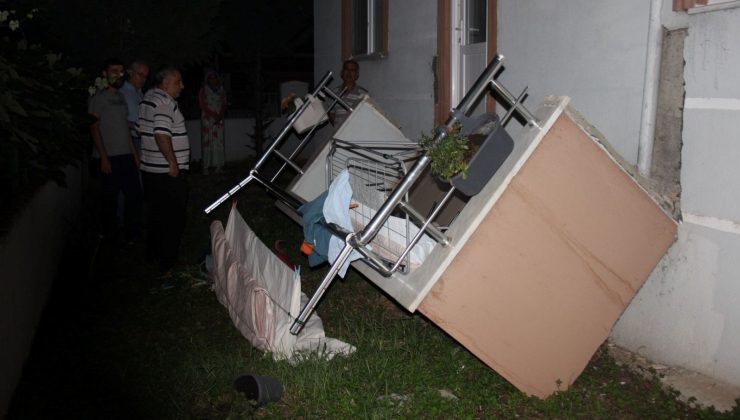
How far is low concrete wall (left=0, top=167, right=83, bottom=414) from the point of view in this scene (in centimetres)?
400

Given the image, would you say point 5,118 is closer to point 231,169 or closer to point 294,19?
point 231,169

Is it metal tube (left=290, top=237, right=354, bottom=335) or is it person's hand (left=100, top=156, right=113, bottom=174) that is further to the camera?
person's hand (left=100, top=156, right=113, bottom=174)

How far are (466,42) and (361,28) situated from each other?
2905mm

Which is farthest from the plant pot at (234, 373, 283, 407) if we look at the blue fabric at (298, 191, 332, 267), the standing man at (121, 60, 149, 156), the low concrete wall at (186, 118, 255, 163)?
the low concrete wall at (186, 118, 255, 163)

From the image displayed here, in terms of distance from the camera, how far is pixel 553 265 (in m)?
3.53

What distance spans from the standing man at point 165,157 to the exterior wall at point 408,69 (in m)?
2.15

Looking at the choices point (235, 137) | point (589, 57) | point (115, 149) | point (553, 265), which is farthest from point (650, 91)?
point (235, 137)

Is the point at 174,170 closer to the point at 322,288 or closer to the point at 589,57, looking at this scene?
the point at 322,288

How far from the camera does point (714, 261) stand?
11.7ft

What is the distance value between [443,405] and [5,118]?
12.4ft

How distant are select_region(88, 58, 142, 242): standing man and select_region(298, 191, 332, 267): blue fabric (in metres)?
3.54

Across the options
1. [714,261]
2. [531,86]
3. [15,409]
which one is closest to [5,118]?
[15,409]

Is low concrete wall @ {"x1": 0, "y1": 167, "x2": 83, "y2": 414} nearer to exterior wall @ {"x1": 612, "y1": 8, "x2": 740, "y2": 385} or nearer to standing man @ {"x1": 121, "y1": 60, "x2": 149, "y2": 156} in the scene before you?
standing man @ {"x1": 121, "y1": 60, "x2": 149, "y2": 156}

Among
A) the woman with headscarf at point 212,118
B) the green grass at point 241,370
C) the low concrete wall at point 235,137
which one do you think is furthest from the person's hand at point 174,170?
the low concrete wall at point 235,137
